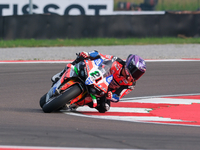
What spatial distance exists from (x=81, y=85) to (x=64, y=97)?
37cm

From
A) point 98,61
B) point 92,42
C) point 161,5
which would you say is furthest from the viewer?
point 161,5

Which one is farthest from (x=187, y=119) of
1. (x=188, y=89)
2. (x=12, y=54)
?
(x=12, y=54)

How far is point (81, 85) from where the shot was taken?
269 inches

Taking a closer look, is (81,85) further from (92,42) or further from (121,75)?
(92,42)

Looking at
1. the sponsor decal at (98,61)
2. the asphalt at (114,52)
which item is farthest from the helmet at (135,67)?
the asphalt at (114,52)

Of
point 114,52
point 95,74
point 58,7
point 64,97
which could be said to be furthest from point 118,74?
point 58,7

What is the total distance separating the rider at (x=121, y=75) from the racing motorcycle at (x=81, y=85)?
4.7 inches

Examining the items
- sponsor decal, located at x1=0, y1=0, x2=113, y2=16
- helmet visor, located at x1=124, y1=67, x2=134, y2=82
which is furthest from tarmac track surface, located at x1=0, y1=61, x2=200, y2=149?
sponsor decal, located at x1=0, y1=0, x2=113, y2=16

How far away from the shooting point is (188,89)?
33.0 ft

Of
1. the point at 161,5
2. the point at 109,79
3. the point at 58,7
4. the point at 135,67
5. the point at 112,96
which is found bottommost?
the point at 112,96

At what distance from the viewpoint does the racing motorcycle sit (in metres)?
6.68

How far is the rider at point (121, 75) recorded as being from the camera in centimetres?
679

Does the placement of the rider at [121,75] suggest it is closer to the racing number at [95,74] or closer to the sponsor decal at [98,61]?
the sponsor decal at [98,61]

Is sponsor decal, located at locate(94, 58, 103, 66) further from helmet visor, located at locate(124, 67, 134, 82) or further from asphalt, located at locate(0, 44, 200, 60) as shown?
asphalt, located at locate(0, 44, 200, 60)
